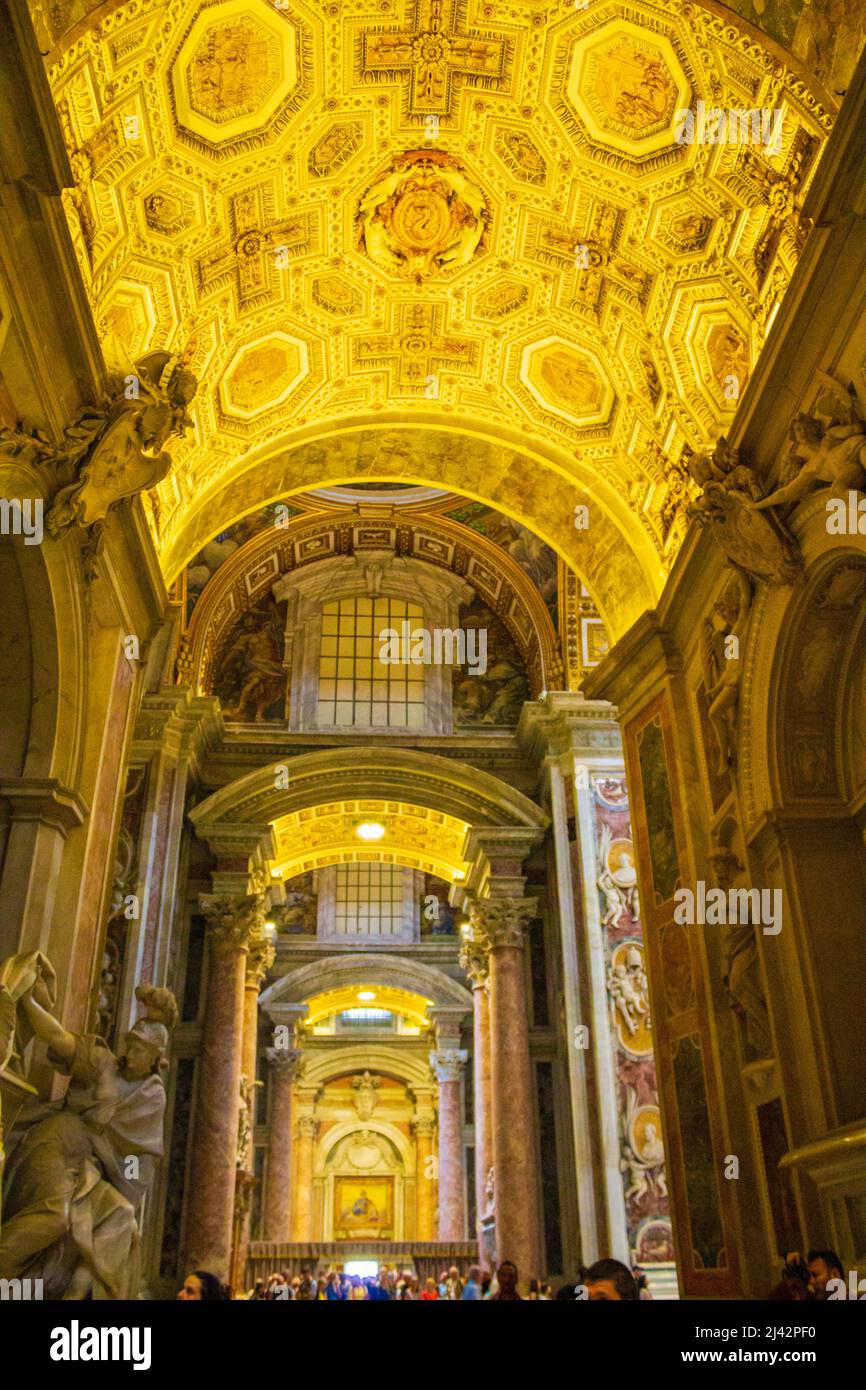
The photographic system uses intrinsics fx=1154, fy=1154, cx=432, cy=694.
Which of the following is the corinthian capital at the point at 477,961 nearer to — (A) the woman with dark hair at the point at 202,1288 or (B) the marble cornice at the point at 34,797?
(B) the marble cornice at the point at 34,797

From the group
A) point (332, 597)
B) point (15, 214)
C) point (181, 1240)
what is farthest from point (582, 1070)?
point (15, 214)

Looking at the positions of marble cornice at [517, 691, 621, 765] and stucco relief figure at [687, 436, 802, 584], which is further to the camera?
marble cornice at [517, 691, 621, 765]

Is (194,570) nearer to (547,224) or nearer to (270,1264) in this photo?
(547,224)

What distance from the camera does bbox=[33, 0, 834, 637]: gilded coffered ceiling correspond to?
1029cm

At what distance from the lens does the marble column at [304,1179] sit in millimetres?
34875

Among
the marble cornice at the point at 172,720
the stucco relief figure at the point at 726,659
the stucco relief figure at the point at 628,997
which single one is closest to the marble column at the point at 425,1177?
the stucco relief figure at the point at 628,997

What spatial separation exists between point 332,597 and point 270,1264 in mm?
14376

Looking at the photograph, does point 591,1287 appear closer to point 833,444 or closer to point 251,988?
point 833,444

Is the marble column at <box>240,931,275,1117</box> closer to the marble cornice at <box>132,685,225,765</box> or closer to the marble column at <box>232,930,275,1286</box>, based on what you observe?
the marble column at <box>232,930,275,1286</box>

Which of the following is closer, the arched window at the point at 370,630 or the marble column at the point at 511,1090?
the marble column at the point at 511,1090

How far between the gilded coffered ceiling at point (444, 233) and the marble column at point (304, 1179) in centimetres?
2665

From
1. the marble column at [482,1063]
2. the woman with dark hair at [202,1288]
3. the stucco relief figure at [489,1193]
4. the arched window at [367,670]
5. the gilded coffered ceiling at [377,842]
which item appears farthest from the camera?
the arched window at [367,670]

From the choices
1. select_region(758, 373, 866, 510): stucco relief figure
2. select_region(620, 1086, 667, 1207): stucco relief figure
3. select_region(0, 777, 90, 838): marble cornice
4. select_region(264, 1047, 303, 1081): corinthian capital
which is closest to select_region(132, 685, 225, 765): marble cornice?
select_region(620, 1086, 667, 1207): stucco relief figure

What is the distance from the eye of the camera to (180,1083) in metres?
19.8
